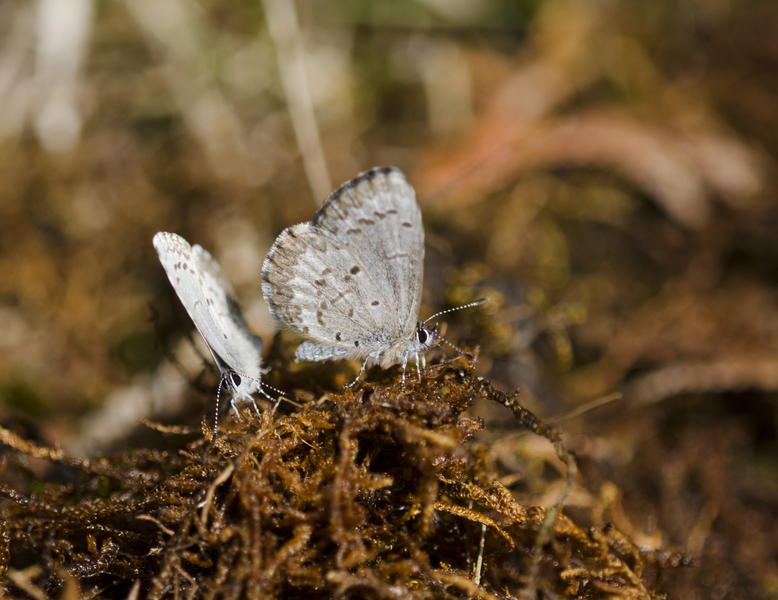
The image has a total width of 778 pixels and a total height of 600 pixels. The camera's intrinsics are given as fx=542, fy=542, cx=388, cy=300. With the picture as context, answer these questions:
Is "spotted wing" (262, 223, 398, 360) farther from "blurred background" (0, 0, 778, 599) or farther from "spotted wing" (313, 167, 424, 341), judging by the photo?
"blurred background" (0, 0, 778, 599)

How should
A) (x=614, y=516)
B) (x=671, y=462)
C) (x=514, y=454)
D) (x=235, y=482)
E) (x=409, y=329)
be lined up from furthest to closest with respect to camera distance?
1. (x=671, y=462)
2. (x=514, y=454)
3. (x=614, y=516)
4. (x=409, y=329)
5. (x=235, y=482)

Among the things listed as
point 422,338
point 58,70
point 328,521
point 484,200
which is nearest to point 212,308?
point 422,338

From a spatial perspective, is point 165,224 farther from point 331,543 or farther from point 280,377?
point 331,543

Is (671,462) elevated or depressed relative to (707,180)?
depressed

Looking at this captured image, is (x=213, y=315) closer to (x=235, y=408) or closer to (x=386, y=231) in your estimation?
(x=235, y=408)

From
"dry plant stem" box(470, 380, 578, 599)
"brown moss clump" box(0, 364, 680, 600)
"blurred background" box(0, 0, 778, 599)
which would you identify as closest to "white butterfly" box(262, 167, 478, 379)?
"brown moss clump" box(0, 364, 680, 600)

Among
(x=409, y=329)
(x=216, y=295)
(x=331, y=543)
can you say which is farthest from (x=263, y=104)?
(x=331, y=543)

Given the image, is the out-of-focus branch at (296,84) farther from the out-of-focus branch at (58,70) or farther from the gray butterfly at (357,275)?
the gray butterfly at (357,275)

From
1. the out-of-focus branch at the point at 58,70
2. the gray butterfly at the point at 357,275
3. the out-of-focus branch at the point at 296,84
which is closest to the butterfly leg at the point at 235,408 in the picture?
the gray butterfly at the point at 357,275
